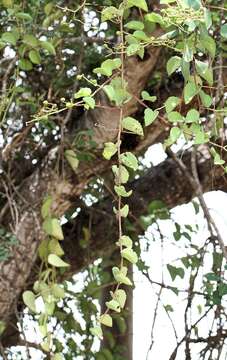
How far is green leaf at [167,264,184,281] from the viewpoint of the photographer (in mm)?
1662

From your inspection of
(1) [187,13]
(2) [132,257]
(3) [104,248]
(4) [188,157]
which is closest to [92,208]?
(3) [104,248]

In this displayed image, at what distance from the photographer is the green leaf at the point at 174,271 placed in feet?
5.45

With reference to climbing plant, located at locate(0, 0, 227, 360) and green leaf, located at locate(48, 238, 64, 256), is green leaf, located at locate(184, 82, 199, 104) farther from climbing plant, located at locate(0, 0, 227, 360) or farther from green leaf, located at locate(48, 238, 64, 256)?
green leaf, located at locate(48, 238, 64, 256)

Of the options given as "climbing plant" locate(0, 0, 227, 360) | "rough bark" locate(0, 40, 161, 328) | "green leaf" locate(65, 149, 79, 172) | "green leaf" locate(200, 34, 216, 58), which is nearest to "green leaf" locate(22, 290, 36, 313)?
"climbing plant" locate(0, 0, 227, 360)

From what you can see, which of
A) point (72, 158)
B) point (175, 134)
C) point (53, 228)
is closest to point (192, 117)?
point (175, 134)

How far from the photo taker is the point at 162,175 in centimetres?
186

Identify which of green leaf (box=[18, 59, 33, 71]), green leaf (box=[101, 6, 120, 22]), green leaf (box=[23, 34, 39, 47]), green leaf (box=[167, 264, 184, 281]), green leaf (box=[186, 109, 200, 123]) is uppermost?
green leaf (box=[101, 6, 120, 22])

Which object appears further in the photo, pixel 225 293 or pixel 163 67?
pixel 163 67

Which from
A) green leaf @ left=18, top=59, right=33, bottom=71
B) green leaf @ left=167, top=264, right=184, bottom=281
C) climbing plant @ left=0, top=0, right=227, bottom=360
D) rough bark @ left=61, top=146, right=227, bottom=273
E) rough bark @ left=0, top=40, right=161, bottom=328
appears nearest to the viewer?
climbing plant @ left=0, top=0, right=227, bottom=360

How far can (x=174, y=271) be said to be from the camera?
1662 mm

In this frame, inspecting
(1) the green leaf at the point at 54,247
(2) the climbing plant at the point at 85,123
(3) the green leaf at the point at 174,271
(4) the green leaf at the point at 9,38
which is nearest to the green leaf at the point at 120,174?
(2) the climbing plant at the point at 85,123

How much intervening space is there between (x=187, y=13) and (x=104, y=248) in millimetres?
1200

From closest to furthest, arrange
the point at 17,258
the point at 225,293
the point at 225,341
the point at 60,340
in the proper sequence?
the point at 225,293
the point at 225,341
the point at 17,258
the point at 60,340

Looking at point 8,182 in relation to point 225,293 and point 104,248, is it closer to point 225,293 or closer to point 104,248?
point 104,248
